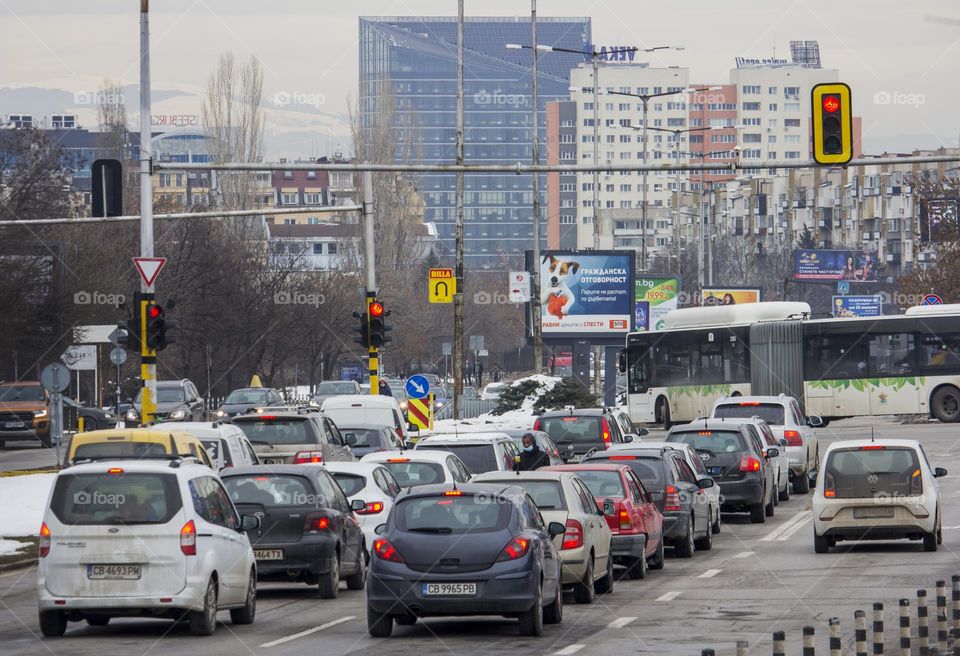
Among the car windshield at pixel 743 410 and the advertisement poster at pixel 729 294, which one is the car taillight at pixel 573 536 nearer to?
the car windshield at pixel 743 410

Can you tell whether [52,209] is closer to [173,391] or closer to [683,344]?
[173,391]

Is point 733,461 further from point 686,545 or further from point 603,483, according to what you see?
point 603,483

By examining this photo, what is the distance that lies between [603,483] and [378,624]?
609cm

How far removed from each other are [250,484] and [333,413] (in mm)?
19968

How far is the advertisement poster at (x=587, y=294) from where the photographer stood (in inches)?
2616

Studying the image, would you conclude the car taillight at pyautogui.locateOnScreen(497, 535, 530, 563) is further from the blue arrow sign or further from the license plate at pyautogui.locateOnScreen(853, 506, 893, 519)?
the blue arrow sign

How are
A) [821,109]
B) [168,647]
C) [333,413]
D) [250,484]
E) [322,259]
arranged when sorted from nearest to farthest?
1. [168,647]
2. [250,484]
3. [821,109]
4. [333,413]
5. [322,259]

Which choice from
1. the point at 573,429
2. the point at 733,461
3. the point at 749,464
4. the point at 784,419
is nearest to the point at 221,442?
the point at 733,461

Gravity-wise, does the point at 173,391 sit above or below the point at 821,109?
below

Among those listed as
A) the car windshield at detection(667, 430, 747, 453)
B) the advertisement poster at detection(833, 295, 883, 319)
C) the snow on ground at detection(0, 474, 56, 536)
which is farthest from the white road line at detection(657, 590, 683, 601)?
the advertisement poster at detection(833, 295, 883, 319)

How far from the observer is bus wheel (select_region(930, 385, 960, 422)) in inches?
2080

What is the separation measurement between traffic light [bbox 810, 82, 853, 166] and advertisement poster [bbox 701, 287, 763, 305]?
2470 inches

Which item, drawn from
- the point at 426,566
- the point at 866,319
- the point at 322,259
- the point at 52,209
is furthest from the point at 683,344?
the point at 322,259

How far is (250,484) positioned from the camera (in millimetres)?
19328
